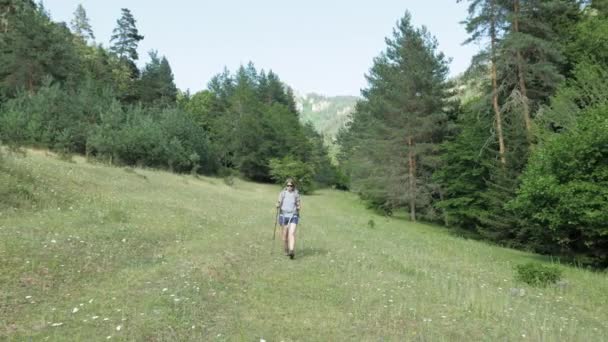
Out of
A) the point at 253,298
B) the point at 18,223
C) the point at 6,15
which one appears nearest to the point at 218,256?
the point at 253,298

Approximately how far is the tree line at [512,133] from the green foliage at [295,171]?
16.8 metres

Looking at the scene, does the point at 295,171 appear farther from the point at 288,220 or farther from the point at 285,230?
the point at 288,220

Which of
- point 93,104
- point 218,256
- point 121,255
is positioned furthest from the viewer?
point 93,104

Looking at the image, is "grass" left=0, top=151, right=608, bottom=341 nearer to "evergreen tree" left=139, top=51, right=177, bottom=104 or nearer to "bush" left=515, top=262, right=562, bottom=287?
"bush" left=515, top=262, right=562, bottom=287

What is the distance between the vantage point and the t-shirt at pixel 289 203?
1360 cm

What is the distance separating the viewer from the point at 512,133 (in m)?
29.3

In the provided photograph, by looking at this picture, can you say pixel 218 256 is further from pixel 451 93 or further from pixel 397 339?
pixel 451 93

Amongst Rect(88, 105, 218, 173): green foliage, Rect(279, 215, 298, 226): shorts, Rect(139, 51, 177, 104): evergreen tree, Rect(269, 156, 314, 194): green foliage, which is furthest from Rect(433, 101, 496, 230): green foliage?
Rect(139, 51, 177, 104): evergreen tree

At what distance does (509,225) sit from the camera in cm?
2794

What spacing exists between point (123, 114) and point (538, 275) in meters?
49.5


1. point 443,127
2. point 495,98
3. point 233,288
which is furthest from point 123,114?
point 233,288

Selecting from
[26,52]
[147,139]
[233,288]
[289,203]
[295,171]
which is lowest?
[233,288]

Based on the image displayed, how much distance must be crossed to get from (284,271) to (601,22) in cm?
3272

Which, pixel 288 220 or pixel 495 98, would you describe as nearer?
pixel 288 220
